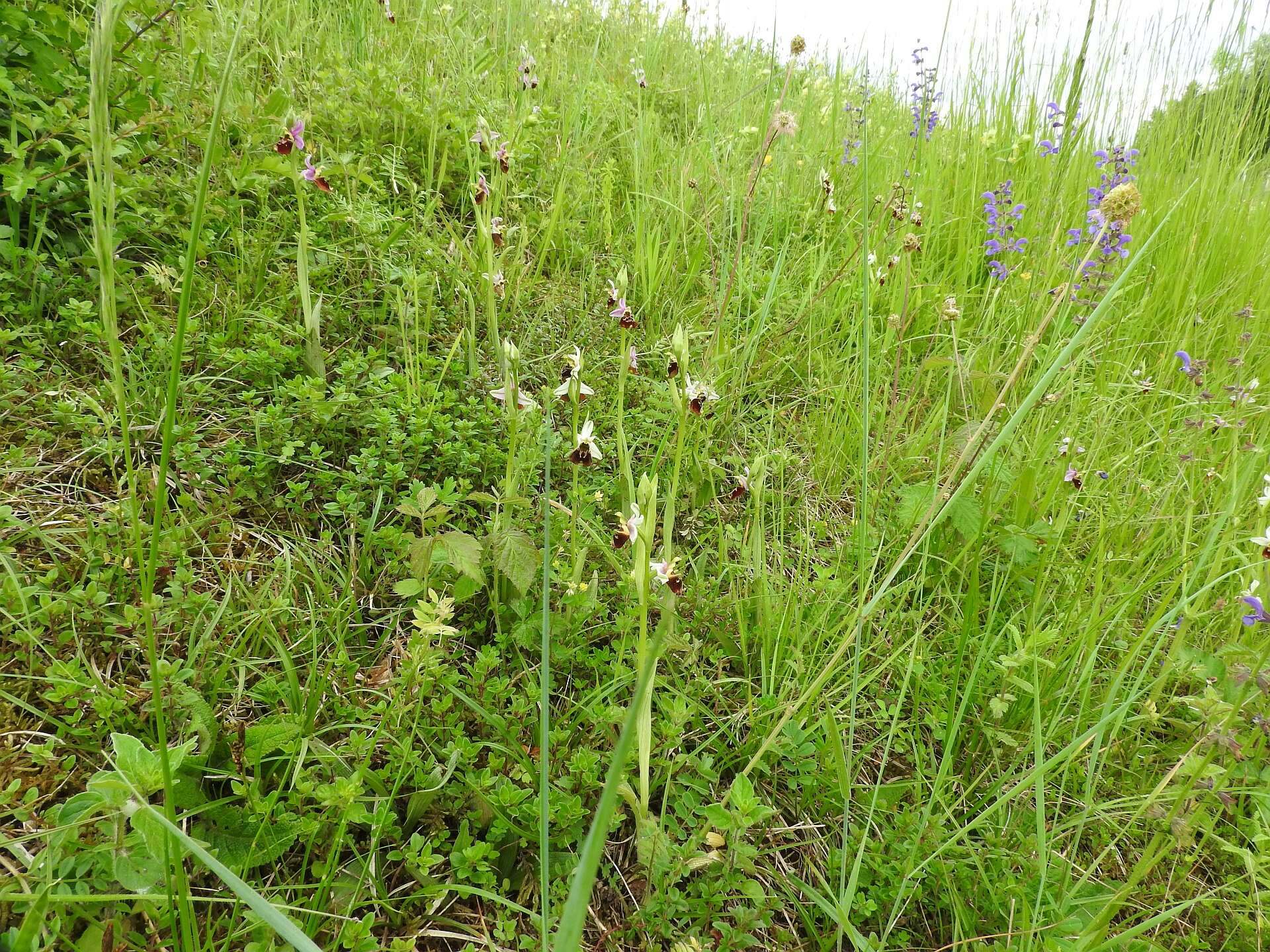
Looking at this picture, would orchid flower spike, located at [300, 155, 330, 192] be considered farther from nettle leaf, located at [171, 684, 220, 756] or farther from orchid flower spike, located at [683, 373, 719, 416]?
nettle leaf, located at [171, 684, 220, 756]

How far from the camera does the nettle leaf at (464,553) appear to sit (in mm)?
1313

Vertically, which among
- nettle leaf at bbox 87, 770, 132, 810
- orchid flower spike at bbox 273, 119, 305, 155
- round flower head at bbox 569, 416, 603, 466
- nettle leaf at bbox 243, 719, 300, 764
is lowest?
nettle leaf at bbox 243, 719, 300, 764

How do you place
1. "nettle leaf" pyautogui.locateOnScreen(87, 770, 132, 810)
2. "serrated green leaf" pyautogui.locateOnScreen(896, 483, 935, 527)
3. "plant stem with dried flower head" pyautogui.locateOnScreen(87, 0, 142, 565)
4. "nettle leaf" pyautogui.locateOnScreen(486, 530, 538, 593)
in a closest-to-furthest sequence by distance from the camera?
"plant stem with dried flower head" pyautogui.locateOnScreen(87, 0, 142, 565), "nettle leaf" pyautogui.locateOnScreen(87, 770, 132, 810), "nettle leaf" pyautogui.locateOnScreen(486, 530, 538, 593), "serrated green leaf" pyautogui.locateOnScreen(896, 483, 935, 527)

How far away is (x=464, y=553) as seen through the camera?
1331 millimetres

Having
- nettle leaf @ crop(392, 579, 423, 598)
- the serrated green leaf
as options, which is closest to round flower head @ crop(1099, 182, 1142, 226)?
the serrated green leaf

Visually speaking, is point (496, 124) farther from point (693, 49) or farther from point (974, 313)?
point (693, 49)

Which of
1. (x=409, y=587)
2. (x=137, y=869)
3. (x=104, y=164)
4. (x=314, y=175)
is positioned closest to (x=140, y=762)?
(x=137, y=869)

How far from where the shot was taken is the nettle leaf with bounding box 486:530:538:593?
4.45 ft

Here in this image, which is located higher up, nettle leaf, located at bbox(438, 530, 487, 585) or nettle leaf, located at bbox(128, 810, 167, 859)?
nettle leaf, located at bbox(438, 530, 487, 585)

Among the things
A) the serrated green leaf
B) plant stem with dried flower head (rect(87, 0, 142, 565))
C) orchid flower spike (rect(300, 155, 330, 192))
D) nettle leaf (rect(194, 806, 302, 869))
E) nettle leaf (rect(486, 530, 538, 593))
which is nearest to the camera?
plant stem with dried flower head (rect(87, 0, 142, 565))

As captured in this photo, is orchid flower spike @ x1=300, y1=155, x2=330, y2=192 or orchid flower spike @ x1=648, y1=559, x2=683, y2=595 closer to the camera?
orchid flower spike @ x1=648, y1=559, x2=683, y2=595

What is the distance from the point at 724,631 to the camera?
155 centimetres

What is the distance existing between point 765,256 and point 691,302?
0.60m

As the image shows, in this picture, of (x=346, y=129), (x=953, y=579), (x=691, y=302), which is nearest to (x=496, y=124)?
(x=346, y=129)
